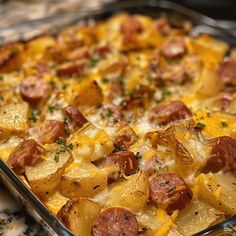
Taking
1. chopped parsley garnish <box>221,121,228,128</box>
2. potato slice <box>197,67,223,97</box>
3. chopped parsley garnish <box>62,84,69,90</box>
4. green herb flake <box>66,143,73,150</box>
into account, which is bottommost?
potato slice <box>197,67,223,97</box>

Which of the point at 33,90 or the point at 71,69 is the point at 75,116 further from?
the point at 71,69

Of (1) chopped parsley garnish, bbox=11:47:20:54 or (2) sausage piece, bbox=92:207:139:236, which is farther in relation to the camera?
(1) chopped parsley garnish, bbox=11:47:20:54

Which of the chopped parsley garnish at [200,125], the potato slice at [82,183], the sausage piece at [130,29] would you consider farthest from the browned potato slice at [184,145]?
the sausage piece at [130,29]

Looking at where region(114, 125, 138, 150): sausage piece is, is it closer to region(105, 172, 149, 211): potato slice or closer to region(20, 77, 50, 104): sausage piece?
region(105, 172, 149, 211): potato slice

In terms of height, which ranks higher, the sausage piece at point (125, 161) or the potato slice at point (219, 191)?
the sausage piece at point (125, 161)

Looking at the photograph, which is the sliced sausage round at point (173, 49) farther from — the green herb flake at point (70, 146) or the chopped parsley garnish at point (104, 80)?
the green herb flake at point (70, 146)

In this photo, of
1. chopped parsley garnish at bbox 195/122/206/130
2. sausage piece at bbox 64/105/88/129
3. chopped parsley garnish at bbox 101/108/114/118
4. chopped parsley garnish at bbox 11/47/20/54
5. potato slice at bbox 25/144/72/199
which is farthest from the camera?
chopped parsley garnish at bbox 11/47/20/54

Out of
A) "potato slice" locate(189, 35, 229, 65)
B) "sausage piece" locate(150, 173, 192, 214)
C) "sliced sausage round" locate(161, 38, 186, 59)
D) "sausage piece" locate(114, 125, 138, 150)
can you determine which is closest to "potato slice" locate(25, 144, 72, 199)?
"sausage piece" locate(114, 125, 138, 150)
